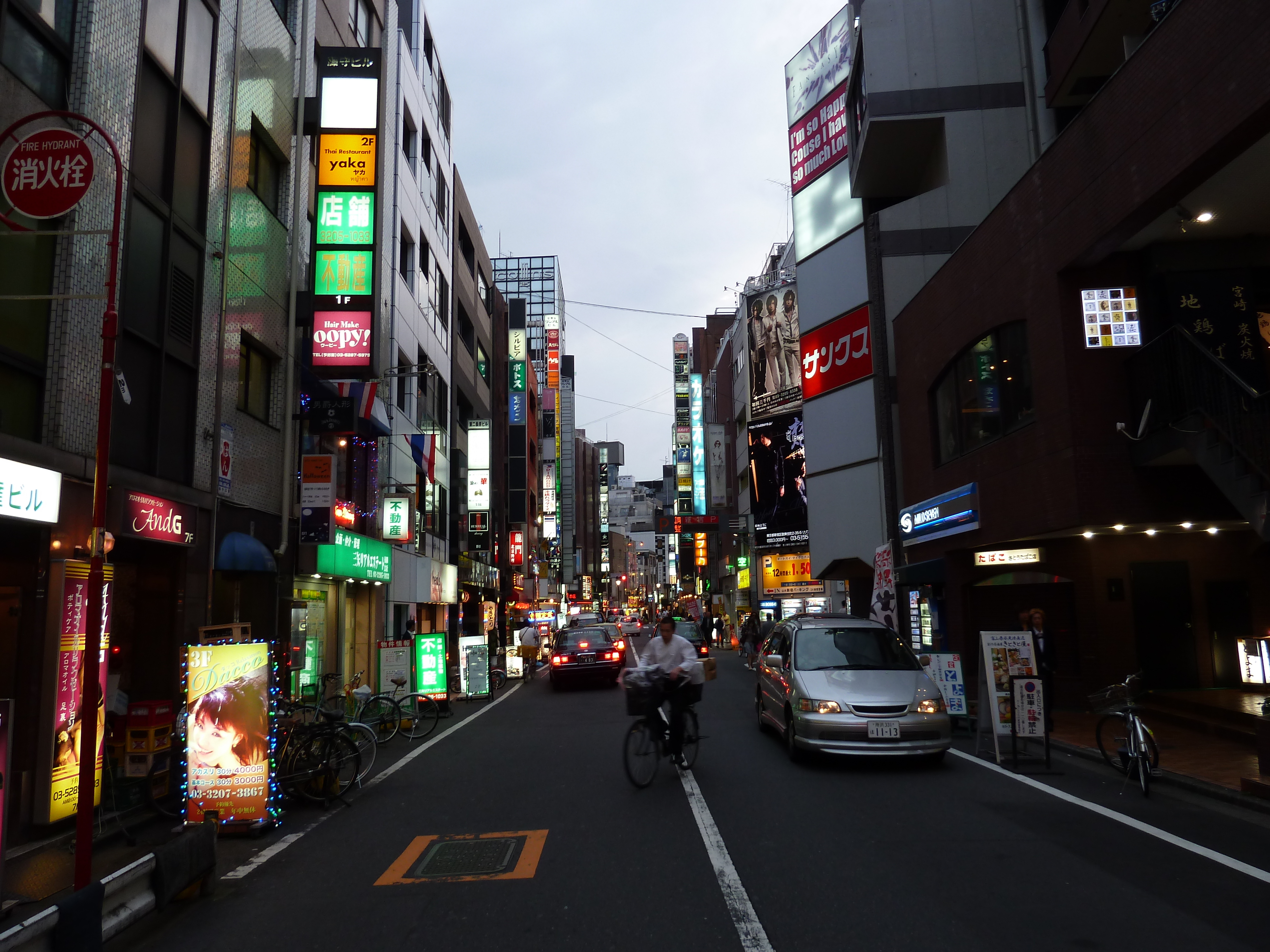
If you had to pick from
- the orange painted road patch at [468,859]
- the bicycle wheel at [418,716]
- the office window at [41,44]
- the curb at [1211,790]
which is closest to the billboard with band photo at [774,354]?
the bicycle wheel at [418,716]

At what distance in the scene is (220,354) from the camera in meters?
14.1

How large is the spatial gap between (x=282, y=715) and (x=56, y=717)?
213 centimetres

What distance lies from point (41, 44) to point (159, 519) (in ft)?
17.9

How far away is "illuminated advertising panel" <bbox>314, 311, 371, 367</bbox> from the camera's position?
56.3 ft

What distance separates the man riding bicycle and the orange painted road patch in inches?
110

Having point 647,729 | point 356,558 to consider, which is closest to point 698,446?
point 356,558

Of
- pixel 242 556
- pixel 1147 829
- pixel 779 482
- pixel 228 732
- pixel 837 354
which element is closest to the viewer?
pixel 1147 829

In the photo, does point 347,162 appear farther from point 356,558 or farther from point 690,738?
point 690,738

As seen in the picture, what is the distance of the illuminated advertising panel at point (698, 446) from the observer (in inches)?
3184

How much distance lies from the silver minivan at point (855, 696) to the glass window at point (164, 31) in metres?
11.6

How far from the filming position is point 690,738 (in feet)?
34.0

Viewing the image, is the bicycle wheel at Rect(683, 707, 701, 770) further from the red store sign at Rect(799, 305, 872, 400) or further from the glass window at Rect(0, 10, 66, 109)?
the red store sign at Rect(799, 305, 872, 400)

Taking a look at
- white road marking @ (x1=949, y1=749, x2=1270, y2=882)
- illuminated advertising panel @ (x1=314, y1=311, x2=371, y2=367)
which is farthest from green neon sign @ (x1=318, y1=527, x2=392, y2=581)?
white road marking @ (x1=949, y1=749, x2=1270, y2=882)

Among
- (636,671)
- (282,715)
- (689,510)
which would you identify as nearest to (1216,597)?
(636,671)
